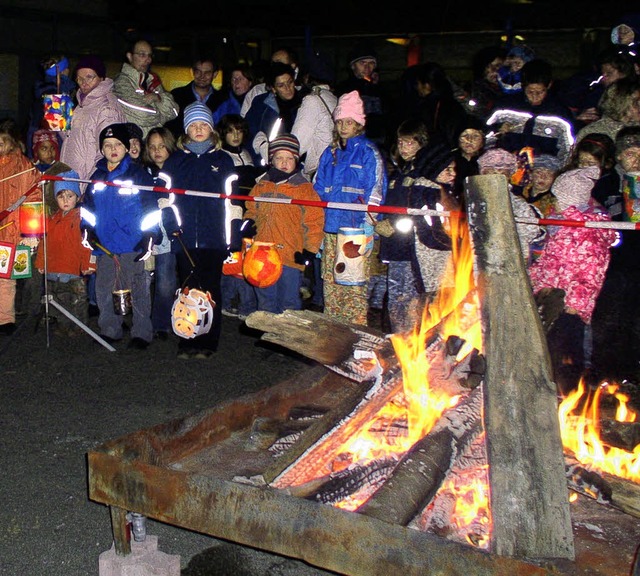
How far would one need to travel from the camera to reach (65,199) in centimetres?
798

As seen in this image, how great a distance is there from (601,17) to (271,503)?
46.0ft

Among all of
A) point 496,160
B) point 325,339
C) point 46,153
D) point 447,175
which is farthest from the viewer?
point 46,153

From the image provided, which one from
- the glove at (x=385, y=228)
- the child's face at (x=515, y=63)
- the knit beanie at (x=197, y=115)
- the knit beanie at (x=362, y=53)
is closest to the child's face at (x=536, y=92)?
the child's face at (x=515, y=63)

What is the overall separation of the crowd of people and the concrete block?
3.57 meters

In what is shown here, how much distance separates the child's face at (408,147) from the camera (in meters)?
7.12

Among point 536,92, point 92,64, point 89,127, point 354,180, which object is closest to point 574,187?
point 354,180

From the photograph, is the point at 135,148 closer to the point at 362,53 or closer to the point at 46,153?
the point at 46,153

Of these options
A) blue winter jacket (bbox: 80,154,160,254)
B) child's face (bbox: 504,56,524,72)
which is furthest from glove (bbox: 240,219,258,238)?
child's face (bbox: 504,56,524,72)

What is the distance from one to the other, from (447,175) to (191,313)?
2.38 metres

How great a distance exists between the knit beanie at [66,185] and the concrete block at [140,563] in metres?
5.08

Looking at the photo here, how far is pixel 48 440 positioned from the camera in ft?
18.0

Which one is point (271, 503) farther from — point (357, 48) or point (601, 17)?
point (601, 17)

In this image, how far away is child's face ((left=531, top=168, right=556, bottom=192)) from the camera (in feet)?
24.1

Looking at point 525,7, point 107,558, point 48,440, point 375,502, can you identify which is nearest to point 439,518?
point 375,502
